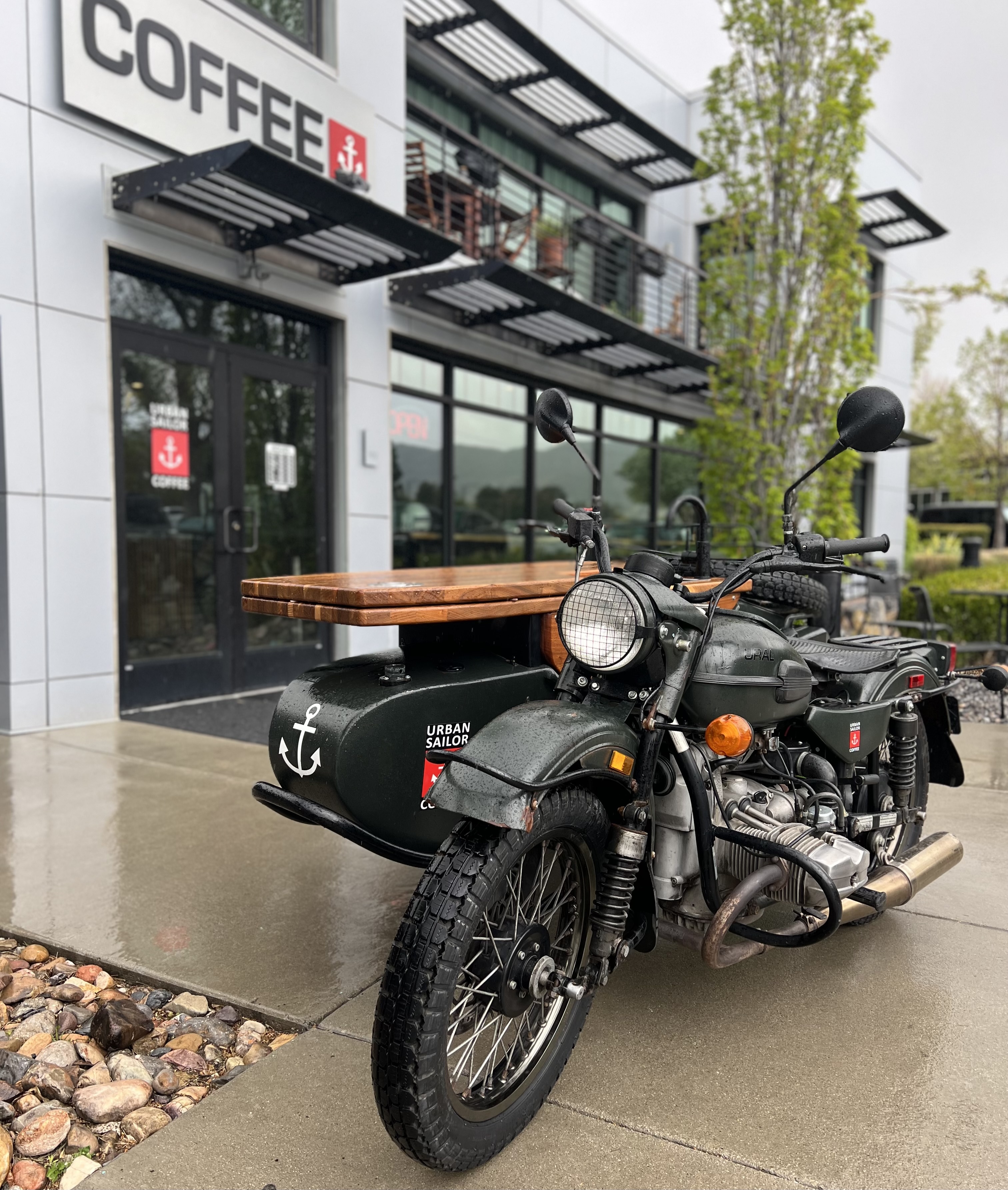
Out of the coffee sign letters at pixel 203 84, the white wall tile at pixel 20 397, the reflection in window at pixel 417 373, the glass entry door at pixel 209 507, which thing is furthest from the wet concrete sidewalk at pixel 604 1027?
the reflection in window at pixel 417 373

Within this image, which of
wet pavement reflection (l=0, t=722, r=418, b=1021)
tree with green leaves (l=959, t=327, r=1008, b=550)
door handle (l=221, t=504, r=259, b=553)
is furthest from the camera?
tree with green leaves (l=959, t=327, r=1008, b=550)

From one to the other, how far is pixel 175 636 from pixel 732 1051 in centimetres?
509

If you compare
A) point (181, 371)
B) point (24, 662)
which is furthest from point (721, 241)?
point (24, 662)

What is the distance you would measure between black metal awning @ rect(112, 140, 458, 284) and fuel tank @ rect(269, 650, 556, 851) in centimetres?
381

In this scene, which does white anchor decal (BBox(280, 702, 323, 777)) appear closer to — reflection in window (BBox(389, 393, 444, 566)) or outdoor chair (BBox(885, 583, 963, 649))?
outdoor chair (BBox(885, 583, 963, 649))

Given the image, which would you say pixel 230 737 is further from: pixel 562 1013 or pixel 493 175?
pixel 493 175

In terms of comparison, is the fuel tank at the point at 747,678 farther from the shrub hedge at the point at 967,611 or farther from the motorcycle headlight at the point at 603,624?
the shrub hedge at the point at 967,611

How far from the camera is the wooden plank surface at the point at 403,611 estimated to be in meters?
2.17

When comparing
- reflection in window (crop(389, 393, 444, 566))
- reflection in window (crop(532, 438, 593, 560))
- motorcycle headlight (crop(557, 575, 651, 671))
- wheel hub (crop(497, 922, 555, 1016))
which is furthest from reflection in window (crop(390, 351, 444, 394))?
wheel hub (crop(497, 922, 555, 1016))

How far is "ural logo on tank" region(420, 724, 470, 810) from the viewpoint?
2342mm

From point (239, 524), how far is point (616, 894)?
17.8 ft

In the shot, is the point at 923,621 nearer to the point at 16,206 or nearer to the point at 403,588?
the point at 403,588

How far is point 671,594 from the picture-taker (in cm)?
206

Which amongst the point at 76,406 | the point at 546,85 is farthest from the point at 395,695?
the point at 546,85
